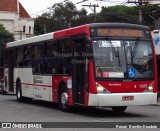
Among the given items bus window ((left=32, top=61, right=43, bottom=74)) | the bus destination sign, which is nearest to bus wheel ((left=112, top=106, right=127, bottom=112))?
the bus destination sign

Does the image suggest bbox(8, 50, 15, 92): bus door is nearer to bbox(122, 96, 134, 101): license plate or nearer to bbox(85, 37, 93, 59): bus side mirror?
bbox(85, 37, 93, 59): bus side mirror

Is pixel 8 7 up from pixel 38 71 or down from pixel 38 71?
up

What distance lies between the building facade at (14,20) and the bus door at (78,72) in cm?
8974

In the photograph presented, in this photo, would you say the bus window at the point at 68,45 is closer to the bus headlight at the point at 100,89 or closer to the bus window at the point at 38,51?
the bus headlight at the point at 100,89

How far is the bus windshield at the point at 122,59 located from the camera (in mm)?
16469

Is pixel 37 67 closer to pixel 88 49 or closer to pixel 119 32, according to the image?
pixel 88 49

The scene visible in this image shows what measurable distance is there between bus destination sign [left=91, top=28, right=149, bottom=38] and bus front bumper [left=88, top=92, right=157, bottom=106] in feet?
7.29

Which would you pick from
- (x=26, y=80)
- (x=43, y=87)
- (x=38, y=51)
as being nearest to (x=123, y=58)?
(x=43, y=87)

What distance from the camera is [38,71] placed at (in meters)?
22.0

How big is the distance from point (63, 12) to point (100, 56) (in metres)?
57.1

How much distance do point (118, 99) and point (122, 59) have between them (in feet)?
4.78

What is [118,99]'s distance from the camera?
53.7 ft

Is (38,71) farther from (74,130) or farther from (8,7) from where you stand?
(8,7)

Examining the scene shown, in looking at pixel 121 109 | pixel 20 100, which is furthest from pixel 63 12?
pixel 121 109
